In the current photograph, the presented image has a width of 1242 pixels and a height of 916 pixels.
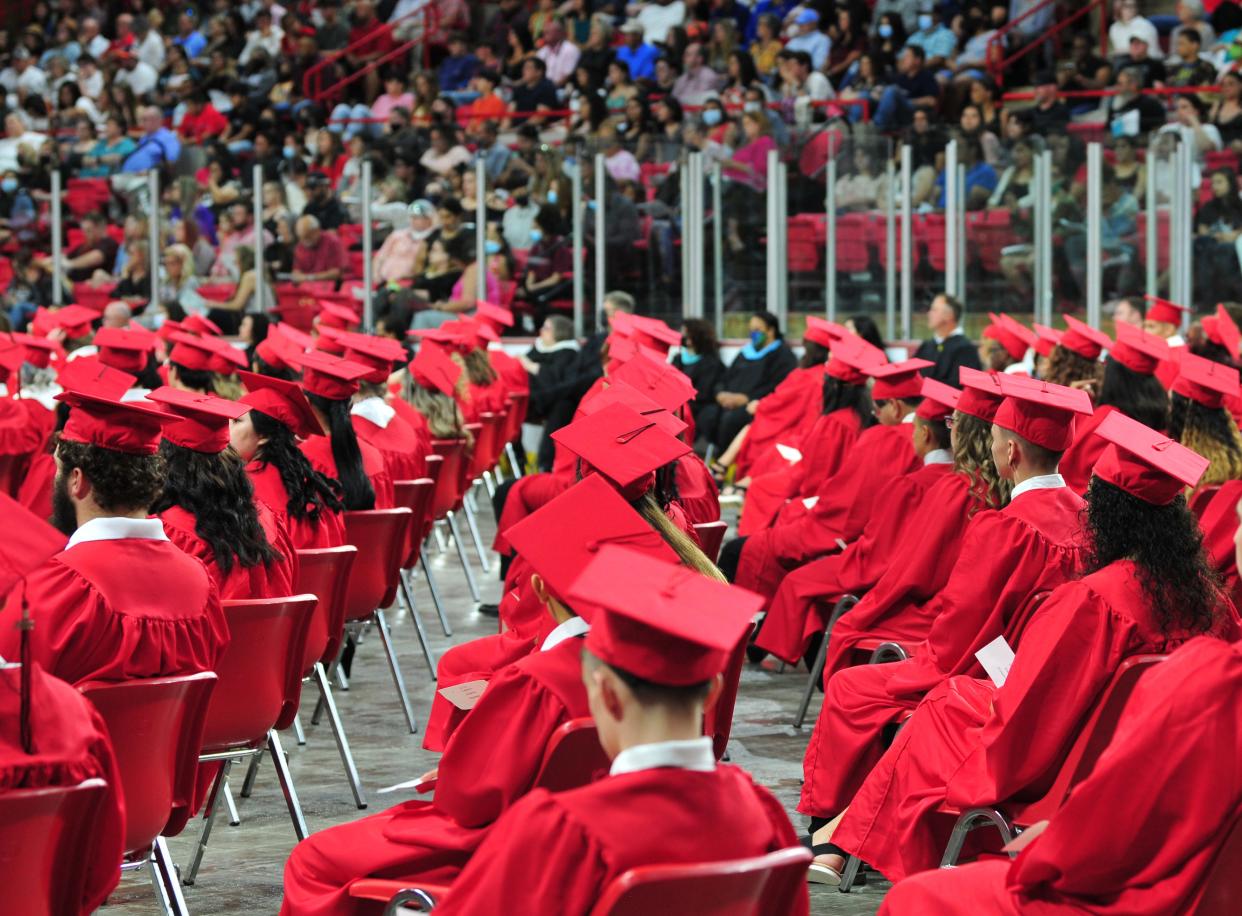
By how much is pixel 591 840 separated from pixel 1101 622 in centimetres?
163

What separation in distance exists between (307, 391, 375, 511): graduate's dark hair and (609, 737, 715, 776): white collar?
3.83 meters

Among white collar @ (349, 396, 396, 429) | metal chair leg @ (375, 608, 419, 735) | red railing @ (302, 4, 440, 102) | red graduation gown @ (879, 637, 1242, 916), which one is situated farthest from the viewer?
red railing @ (302, 4, 440, 102)

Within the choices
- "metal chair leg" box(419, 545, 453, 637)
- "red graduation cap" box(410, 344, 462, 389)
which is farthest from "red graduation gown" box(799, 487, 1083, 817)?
"red graduation cap" box(410, 344, 462, 389)

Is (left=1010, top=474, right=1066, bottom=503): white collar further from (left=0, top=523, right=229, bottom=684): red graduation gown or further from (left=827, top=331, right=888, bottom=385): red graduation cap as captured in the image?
(left=827, top=331, right=888, bottom=385): red graduation cap

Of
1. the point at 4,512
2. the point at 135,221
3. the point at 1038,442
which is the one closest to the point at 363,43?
the point at 135,221

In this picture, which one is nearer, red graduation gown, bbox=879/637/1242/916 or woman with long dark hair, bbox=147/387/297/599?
red graduation gown, bbox=879/637/1242/916

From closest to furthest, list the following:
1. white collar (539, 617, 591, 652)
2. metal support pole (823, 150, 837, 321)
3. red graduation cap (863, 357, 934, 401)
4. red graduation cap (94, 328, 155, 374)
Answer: white collar (539, 617, 591, 652) < red graduation cap (863, 357, 934, 401) < red graduation cap (94, 328, 155, 374) < metal support pole (823, 150, 837, 321)

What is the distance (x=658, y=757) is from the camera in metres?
2.34

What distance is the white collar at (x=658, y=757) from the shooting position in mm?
2338

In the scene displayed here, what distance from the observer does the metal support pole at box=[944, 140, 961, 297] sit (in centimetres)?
1209

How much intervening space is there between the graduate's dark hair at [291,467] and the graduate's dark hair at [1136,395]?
3292 millimetres

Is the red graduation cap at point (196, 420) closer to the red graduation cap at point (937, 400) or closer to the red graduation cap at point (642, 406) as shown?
the red graduation cap at point (642, 406)

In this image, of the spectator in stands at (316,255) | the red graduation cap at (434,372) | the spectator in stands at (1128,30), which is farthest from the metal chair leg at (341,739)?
the spectator in stands at (1128,30)

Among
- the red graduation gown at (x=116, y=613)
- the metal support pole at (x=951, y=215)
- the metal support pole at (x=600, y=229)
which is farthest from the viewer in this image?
the metal support pole at (x=600, y=229)
